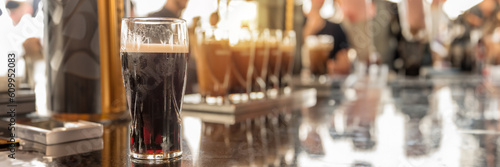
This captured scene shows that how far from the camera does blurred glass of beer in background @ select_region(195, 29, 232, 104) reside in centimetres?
120

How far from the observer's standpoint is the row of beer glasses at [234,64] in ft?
3.95

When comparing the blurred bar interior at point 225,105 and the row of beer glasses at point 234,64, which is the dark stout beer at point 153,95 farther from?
the row of beer glasses at point 234,64

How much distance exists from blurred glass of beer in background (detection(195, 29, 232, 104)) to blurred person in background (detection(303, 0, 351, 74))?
92.5 inches

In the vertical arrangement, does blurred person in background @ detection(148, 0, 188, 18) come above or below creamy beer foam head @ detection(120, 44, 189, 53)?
above

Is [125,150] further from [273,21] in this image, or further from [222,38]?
[273,21]

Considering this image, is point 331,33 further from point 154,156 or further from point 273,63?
point 154,156

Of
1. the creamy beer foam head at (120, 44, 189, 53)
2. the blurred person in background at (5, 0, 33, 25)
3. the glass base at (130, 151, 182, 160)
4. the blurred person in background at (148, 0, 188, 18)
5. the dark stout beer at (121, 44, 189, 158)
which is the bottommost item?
the glass base at (130, 151, 182, 160)

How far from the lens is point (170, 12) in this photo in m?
3.05

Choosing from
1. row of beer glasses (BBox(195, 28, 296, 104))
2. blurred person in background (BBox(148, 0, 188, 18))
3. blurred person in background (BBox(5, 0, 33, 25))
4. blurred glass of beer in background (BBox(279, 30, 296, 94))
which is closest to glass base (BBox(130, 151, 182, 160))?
blurred person in background (BBox(5, 0, 33, 25))

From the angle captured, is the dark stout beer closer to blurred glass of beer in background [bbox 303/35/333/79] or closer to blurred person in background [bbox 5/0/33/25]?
blurred person in background [bbox 5/0/33/25]

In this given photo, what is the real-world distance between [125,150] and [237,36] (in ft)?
2.08

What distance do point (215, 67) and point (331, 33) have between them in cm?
336

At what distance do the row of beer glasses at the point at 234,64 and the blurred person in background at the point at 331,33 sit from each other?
7.01ft

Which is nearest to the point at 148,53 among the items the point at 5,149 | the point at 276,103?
the point at 5,149
